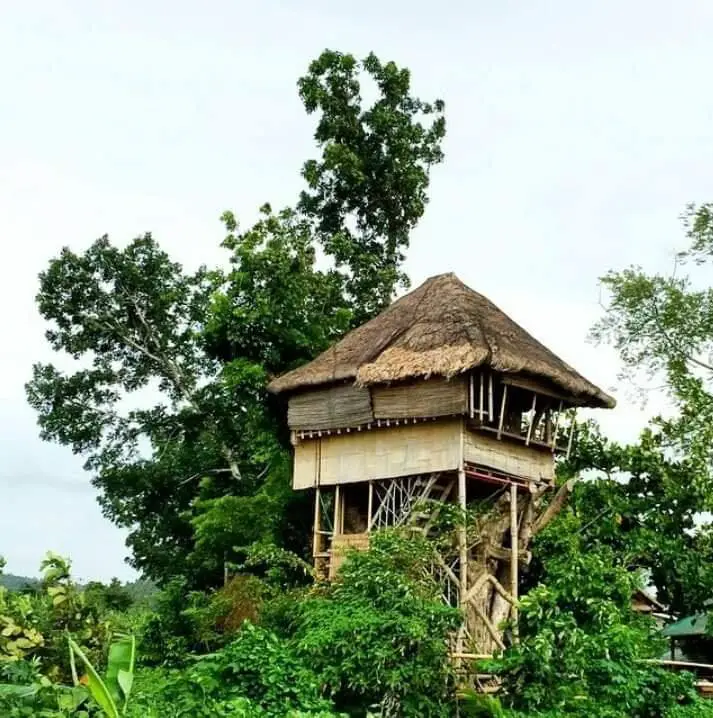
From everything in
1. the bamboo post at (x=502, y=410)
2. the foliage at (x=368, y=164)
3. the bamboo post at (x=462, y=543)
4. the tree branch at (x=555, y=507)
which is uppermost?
the foliage at (x=368, y=164)

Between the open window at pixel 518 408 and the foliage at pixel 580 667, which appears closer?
the foliage at pixel 580 667

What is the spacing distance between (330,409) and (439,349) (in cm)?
247

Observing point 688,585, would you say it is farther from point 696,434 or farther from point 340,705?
point 340,705

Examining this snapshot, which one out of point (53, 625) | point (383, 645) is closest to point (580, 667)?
point (383, 645)

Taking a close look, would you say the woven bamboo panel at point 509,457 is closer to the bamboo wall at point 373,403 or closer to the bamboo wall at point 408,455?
the bamboo wall at point 408,455

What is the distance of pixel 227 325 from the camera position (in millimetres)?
21484

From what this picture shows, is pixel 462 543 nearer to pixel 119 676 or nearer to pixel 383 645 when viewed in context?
pixel 383 645

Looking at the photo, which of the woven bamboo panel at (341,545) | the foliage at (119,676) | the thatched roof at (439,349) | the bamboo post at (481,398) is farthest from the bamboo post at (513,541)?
the foliage at (119,676)

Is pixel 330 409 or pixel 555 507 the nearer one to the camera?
pixel 330 409

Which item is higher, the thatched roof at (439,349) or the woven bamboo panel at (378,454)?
the thatched roof at (439,349)

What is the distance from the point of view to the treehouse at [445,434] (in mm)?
16766

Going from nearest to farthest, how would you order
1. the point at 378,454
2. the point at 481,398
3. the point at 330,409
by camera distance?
the point at 481,398 → the point at 378,454 → the point at 330,409

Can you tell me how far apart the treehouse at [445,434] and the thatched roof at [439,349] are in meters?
0.03

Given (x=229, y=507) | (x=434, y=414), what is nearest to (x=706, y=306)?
(x=434, y=414)
